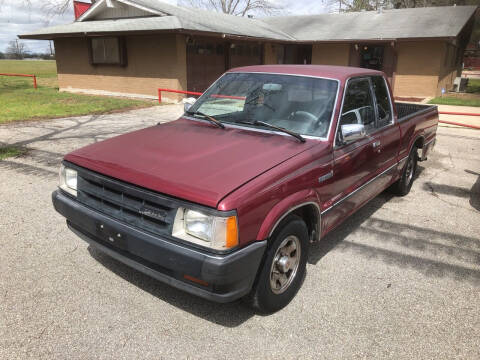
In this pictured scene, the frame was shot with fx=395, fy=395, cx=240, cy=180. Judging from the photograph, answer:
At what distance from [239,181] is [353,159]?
1.56m

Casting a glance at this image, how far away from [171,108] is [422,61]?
43.9 feet

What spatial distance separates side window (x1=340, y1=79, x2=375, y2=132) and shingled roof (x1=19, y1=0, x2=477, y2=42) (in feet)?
39.8

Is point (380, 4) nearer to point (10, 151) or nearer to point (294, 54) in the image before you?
point (294, 54)

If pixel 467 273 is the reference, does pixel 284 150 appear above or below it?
above

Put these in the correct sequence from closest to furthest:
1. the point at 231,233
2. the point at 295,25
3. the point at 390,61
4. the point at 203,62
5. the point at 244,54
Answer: the point at 231,233
the point at 203,62
the point at 244,54
the point at 390,61
the point at 295,25

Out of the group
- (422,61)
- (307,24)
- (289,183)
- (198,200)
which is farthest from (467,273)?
(307,24)

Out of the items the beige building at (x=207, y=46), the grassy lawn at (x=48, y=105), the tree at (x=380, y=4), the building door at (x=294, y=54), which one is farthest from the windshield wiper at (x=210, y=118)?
the tree at (x=380, y=4)

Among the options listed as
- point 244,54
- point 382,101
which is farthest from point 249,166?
point 244,54

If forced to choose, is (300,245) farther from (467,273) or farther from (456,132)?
(456,132)

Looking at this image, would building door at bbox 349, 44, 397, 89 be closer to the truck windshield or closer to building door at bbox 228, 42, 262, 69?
building door at bbox 228, 42, 262, 69

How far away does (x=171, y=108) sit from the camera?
1508 cm

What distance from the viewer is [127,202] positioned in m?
2.76

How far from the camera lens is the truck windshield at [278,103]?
355 cm

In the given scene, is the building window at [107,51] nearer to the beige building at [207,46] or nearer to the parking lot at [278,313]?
the beige building at [207,46]
